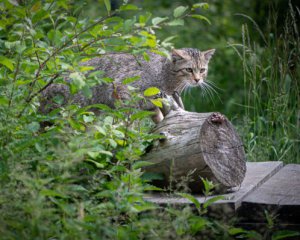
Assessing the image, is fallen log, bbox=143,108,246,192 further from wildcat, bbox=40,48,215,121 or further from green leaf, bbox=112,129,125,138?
wildcat, bbox=40,48,215,121

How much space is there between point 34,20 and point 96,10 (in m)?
6.19

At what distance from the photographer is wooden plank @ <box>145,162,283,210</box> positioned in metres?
3.42

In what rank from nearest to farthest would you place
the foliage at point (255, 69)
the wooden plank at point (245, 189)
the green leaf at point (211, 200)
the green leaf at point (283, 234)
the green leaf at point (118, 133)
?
1. the green leaf at point (283, 234)
2. the green leaf at point (211, 200)
3. the green leaf at point (118, 133)
4. the wooden plank at point (245, 189)
5. the foliage at point (255, 69)

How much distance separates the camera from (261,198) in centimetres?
349

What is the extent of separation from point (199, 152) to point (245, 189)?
0.42m

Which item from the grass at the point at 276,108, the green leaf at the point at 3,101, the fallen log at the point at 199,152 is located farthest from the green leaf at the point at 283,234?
the grass at the point at 276,108

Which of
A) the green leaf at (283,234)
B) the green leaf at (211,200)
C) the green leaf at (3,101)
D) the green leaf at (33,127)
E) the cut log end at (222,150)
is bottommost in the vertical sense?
the green leaf at (283,234)

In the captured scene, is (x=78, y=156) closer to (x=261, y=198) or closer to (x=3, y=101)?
(x=3, y=101)

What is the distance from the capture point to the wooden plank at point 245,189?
11.2 ft

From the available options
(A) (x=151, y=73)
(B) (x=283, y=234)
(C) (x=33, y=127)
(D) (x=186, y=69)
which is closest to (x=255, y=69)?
(D) (x=186, y=69)

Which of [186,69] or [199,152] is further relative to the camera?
[186,69]

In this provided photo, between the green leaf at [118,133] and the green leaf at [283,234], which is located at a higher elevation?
the green leaf at [118,133]

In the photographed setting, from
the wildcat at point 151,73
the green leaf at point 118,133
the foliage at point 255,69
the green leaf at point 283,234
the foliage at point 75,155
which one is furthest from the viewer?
the foliage at point 255,69

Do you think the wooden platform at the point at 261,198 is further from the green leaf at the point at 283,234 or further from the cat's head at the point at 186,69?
the cat's head at the point at 186,69
